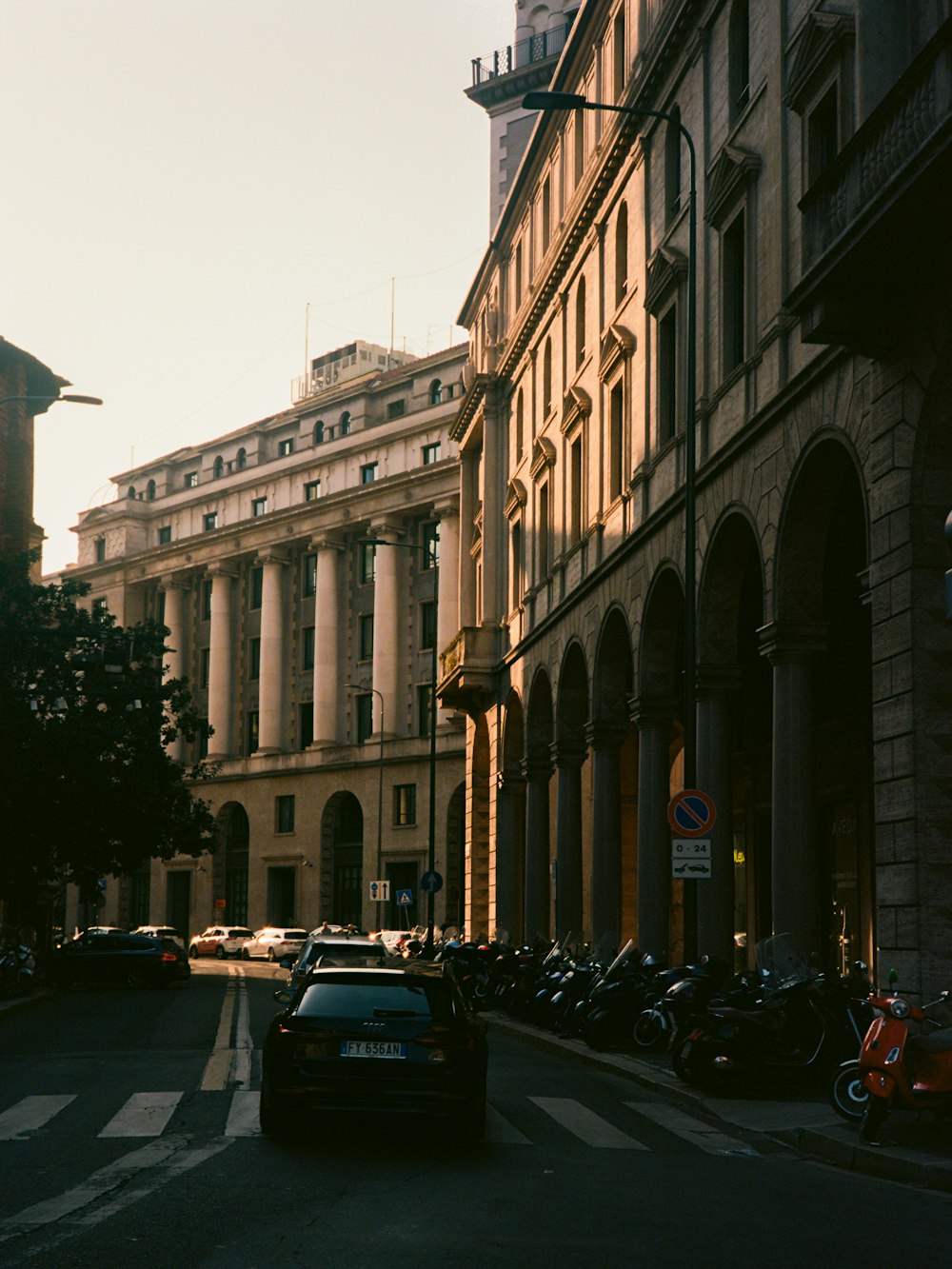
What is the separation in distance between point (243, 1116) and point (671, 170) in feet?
65.9

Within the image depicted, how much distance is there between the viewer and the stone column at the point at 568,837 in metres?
35.3

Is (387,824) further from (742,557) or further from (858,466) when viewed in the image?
(858,466)

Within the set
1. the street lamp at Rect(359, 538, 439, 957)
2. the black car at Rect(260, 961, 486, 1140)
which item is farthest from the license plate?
the street lamp at Rect(359, 538, 439, 957)

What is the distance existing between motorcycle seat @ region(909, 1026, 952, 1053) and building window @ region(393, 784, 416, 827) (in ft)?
205

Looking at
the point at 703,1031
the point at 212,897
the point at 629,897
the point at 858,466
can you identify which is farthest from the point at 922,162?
the point at 212,897

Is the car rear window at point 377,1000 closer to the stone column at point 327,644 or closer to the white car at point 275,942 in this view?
the white car at point 275,942

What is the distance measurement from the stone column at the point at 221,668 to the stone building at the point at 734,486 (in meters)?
40.8

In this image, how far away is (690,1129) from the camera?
14.3 metres

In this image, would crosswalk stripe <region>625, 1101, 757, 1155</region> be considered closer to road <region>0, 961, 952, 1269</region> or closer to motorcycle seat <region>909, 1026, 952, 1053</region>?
road <region>0, 961, 952, 1269</region>

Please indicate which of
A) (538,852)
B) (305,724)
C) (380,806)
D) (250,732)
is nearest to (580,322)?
(538,852)

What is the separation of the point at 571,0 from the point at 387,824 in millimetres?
35100

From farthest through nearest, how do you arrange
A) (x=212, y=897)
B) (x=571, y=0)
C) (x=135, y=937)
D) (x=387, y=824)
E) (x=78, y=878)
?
(x=212, y=897) → (x=387, y=824) → (x=571, y=0) → (x=78, y=878) → (x=135, y=937)

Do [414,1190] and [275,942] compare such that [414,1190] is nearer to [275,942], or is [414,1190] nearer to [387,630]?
[275,942]

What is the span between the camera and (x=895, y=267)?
15672 mm
